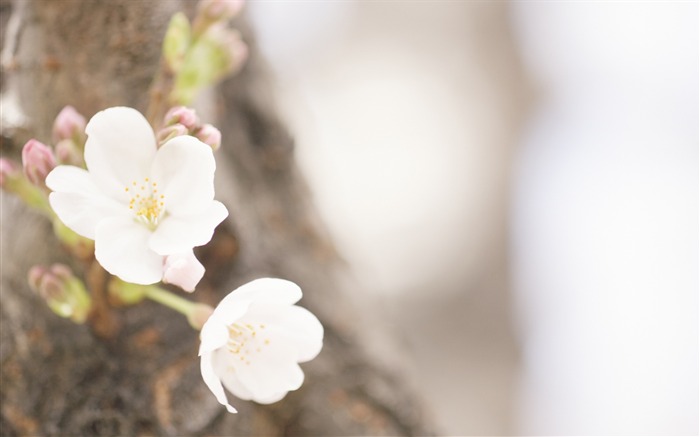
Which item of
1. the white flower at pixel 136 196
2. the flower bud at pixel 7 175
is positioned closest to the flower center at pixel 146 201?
the white flower at pixel 136 196

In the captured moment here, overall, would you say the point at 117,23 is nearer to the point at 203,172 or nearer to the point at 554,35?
the point at 203,172

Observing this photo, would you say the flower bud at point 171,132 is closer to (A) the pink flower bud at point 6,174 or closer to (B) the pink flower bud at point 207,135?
(B) the pink flower bud at point 207,135

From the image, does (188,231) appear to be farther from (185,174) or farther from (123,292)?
(123,292)

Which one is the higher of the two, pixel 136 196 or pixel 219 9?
pixel 219 9

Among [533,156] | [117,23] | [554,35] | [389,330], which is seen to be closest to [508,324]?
[533,156]

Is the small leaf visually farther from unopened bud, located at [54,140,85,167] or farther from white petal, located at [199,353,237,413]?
white petal, located at [199,353,237,413]

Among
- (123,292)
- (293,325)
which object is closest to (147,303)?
(123,292)
